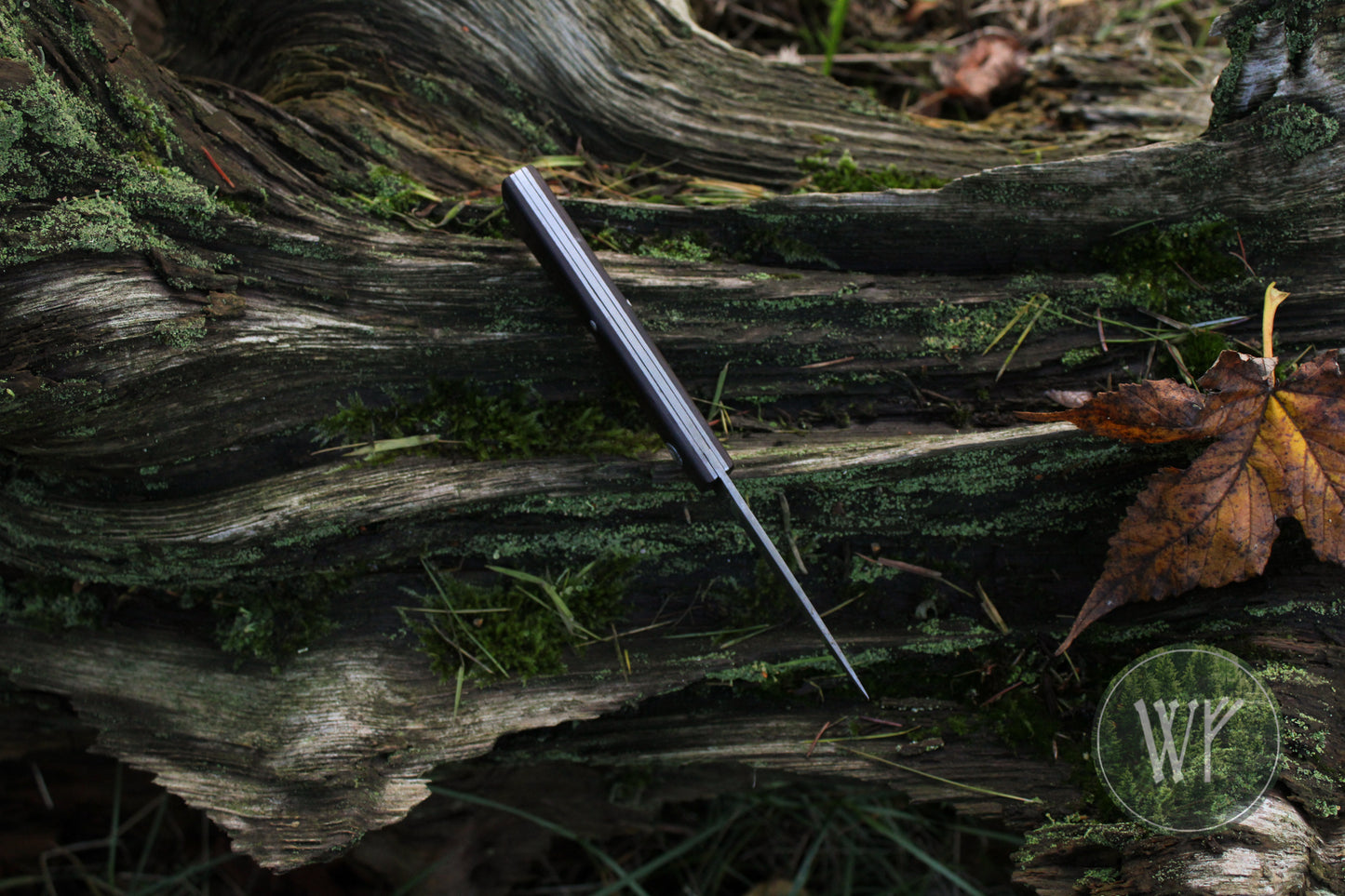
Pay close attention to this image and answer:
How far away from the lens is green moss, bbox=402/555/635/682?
2400mm

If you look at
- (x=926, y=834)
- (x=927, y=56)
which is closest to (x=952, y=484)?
(x=926, y=834)

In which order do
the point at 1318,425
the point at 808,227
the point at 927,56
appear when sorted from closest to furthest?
the point at 1318,425 → the point at 808,227 → the point at 927,56

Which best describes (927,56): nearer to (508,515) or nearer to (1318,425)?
(1318,425)

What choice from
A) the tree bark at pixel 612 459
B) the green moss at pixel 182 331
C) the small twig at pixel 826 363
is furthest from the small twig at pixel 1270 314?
the green moss at pixel 182 331

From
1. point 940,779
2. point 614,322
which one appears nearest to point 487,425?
point 614,322

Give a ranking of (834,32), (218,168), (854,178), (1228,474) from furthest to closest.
Result: 1. (834,32)
2. (854,178)
3. (218,168)
4. (1228,474)

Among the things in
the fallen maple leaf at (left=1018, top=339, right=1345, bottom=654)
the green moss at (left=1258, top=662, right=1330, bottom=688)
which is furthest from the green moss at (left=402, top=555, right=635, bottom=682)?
the green moss at (left=1258, top=662, right=1330, bottom=688)

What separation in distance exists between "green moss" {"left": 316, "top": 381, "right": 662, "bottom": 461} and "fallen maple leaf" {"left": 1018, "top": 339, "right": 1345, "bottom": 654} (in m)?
1.25

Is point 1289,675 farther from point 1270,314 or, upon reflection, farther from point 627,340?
point 627,340

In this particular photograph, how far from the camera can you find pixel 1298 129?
231cm

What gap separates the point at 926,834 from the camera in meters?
3.23

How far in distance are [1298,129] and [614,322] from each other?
2135 mm

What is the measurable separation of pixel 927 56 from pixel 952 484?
8.13 feet

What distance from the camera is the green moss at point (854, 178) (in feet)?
8.73
